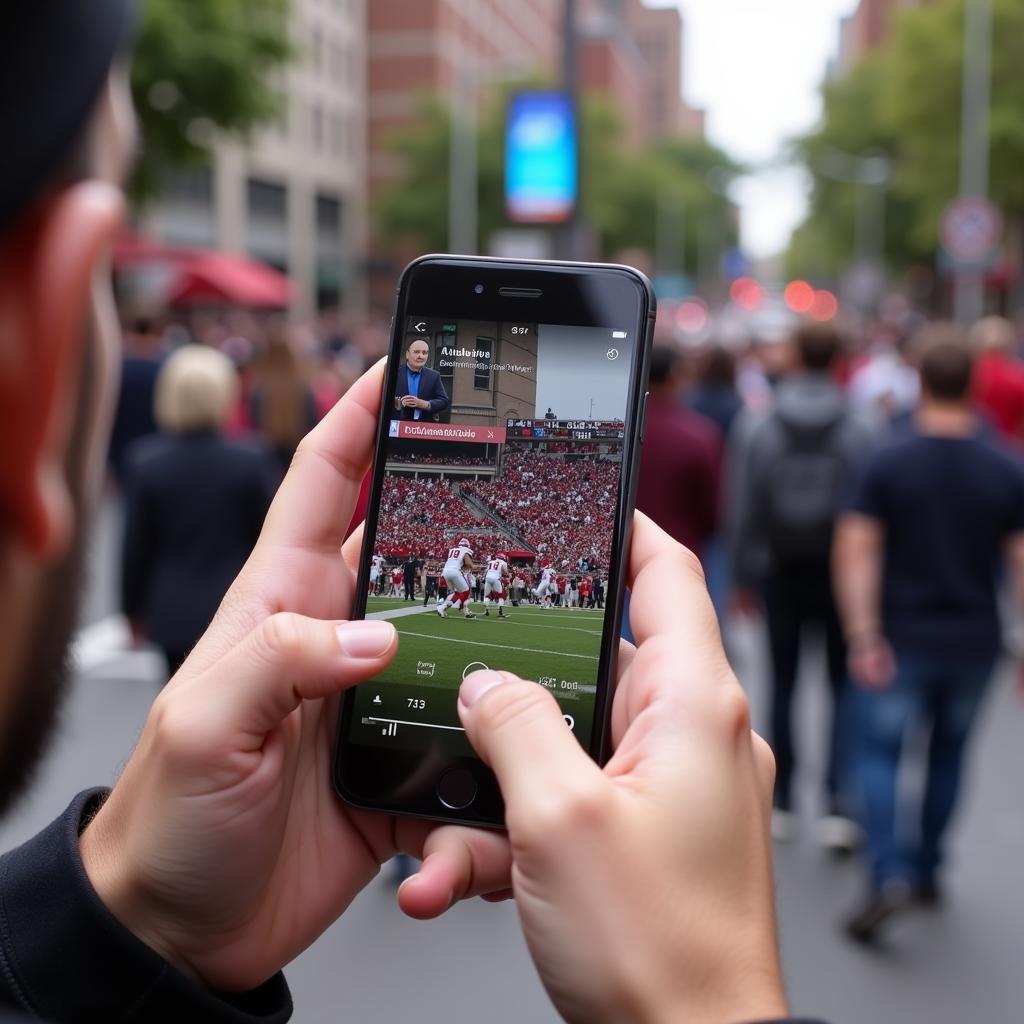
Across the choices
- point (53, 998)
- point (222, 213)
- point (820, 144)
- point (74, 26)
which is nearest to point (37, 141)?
point (74, 26)

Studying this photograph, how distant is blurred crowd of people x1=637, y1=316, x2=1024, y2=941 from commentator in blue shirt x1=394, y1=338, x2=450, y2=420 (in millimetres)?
2999

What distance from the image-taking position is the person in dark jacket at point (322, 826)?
4.11 feet

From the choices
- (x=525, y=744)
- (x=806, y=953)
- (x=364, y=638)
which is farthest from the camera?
(x=806, y=953)

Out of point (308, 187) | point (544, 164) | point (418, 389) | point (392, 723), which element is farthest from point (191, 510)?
point (308, 187)

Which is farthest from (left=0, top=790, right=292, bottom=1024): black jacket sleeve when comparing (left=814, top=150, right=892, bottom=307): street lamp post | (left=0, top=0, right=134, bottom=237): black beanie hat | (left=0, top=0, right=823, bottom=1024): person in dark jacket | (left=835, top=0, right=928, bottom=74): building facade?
(left=835, top=0, right=928, bottom=74): building facade

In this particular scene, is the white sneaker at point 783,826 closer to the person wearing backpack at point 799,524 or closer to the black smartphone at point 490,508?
the person wearing backpack at point 799,524

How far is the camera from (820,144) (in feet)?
220

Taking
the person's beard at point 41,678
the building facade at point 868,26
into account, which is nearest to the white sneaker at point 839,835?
the person's beard at point 41,678

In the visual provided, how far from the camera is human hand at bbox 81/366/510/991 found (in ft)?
4.93

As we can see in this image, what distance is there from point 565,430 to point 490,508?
137 mm

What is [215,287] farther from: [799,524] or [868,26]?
[868,26]

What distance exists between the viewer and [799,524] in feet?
19.2

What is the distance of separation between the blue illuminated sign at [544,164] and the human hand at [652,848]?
14.0 metres

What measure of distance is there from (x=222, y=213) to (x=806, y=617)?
45365 millimetres
